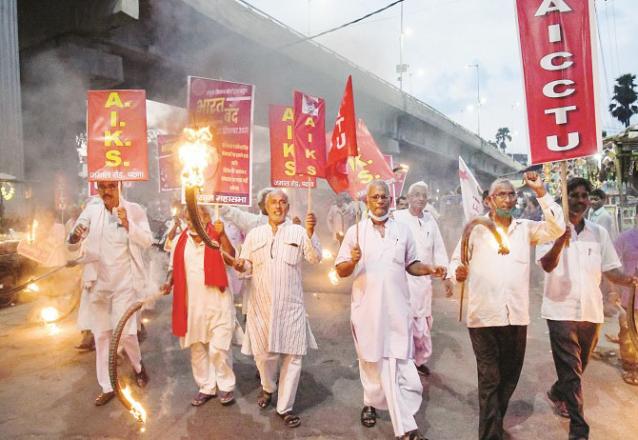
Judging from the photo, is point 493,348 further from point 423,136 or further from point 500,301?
point 423,136

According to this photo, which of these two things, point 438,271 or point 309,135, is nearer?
point 438,271

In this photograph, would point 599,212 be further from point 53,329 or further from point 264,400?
point 53,329

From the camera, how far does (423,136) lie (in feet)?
90.3

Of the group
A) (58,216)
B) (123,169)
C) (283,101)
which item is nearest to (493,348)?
(123,169)

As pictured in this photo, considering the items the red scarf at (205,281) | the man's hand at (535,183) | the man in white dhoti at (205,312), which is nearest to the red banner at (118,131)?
the man in white dhoti at (205,312)

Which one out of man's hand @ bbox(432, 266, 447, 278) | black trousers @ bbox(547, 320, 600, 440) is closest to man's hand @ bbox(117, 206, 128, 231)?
man's hand @ bbox(432, 266, 447, 278)

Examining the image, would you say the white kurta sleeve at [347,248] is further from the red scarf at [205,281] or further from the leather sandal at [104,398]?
the leather sandal at [104,398]

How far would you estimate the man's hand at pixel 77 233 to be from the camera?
4230mm

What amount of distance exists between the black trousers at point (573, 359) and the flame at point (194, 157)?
117 inches

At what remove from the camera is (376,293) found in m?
3.43

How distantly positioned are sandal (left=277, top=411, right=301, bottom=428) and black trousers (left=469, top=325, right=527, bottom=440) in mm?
1439

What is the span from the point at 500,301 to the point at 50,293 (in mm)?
8436

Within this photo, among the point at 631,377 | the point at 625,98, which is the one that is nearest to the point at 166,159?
the point at 631,377

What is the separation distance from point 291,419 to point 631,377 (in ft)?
11.6
